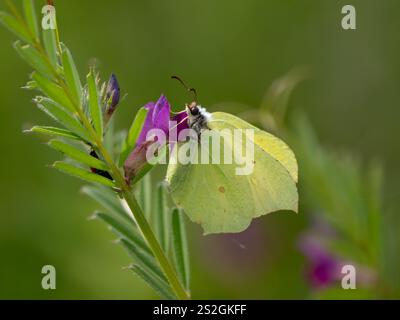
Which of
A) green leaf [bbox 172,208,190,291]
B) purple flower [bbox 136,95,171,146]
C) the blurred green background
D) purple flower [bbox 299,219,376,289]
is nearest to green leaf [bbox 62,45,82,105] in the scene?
purple flower [bbox 136,95,171,146]

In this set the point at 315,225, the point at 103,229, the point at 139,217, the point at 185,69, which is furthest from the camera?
the point at 185,69

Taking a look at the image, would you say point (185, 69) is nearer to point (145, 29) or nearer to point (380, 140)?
point (145, 29)

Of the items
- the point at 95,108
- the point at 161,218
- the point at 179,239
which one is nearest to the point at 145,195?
the point at 161,218

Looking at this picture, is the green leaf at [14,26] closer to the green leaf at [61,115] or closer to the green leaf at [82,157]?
the green leaf at [61,115]

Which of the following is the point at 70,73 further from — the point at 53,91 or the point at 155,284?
the point at 155,284

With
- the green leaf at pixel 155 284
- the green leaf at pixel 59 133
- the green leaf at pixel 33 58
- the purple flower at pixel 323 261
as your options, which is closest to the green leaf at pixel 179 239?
the green leaf at pixel 155 284

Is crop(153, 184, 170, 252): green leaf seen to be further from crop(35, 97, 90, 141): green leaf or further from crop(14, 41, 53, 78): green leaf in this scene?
crop(14, 41, 53, 78): green leaf
